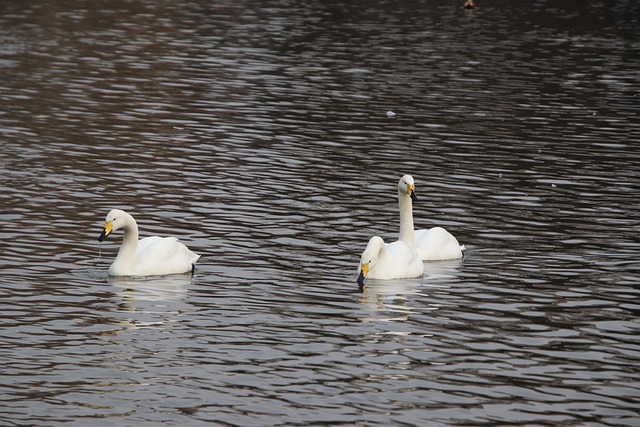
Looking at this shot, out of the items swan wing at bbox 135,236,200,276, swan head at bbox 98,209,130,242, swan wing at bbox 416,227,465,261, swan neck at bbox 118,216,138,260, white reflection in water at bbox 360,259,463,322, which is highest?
swan head at bbox 98,209,130,242

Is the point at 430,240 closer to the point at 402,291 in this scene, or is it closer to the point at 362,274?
the point at 402,291

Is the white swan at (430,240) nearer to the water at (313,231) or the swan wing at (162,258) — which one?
the water at (313,231)

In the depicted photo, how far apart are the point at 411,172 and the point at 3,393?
1473 centimetres

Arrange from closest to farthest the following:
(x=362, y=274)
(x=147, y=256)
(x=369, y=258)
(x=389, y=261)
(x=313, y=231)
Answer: (x=362, y=274), (x=369, y=258), (x=147, y=256), (x=389, y=261), (x=313, y=231)

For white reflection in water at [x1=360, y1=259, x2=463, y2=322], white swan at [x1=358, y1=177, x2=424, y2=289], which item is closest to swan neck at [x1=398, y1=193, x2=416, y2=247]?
white reflection in water at [x1=360, y1=259, x2=463, y2=322]

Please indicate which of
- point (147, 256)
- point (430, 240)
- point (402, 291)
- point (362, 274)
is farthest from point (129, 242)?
point (430, 240)

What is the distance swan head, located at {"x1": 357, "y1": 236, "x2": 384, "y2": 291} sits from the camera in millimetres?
17578

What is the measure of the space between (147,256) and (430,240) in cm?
433

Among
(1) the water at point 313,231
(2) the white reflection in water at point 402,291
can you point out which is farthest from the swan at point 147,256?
(2) the white reflection in water at point 402,291

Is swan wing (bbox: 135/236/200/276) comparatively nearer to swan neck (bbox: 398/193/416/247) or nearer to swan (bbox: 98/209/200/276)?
swan (bbox: 98/209/200/276)

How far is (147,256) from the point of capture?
1827 cm

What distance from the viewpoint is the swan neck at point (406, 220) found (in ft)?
65.0

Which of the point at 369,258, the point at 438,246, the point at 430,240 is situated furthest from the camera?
the point at 430,240

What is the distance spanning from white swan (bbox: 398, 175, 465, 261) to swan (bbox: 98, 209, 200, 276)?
140 inches
